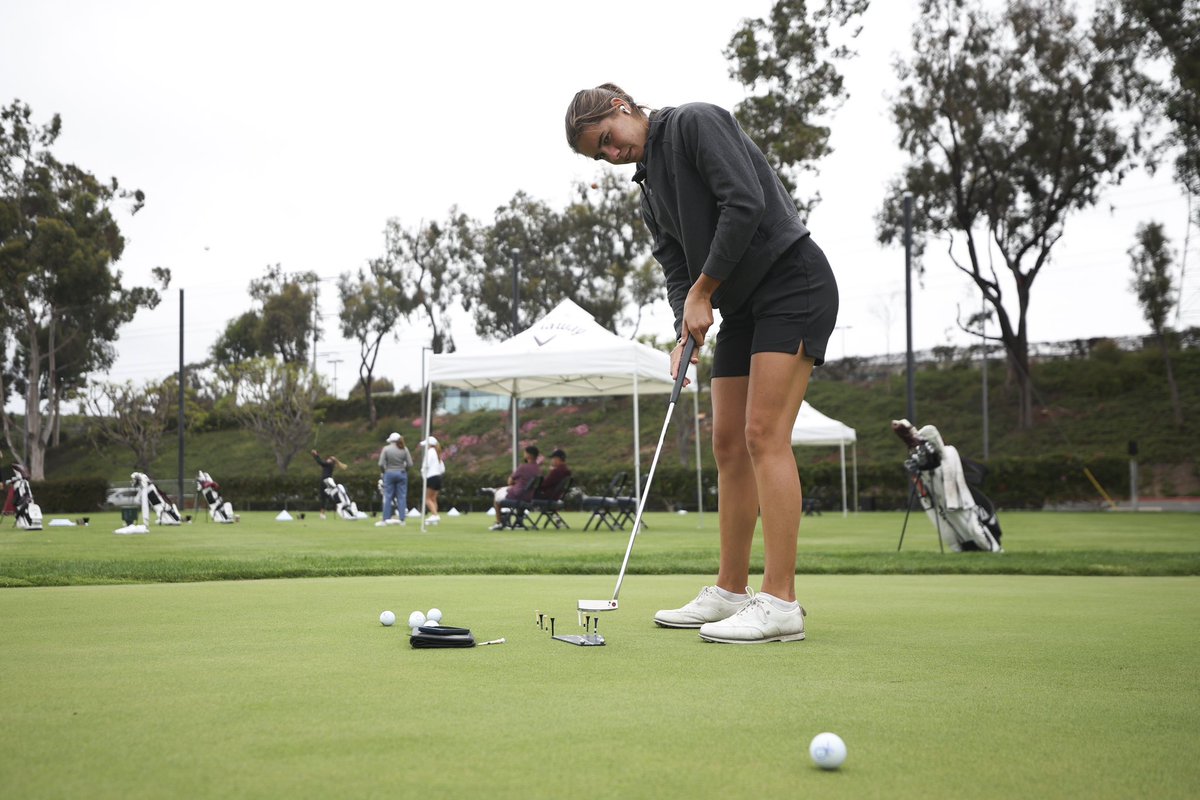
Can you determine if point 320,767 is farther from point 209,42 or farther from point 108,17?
point 209,42

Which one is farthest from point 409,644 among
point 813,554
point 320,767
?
point 813,554

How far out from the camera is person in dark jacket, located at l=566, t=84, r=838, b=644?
3.66 m

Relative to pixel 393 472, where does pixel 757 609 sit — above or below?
below

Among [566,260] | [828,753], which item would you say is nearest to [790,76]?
[566,260]

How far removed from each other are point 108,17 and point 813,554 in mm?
13042

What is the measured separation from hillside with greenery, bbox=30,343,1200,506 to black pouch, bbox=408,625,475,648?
2902cm

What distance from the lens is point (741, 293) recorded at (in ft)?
12.6

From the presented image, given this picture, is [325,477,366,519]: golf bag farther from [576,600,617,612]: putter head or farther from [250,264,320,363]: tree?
[250,264,320,363]: tree

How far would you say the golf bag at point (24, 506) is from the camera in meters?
17.9

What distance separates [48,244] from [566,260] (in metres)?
21.9

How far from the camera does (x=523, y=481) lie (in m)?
18.5

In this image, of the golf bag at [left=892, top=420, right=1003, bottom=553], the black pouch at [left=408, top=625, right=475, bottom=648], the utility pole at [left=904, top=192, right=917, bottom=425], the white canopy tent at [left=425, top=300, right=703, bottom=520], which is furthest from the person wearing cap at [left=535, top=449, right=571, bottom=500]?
the black pouch at [left=408, top=625, right=475, bottom=648]

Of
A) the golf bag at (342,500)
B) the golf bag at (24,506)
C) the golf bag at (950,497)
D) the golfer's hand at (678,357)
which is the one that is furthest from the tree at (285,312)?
A: the golfer's hand at (678,357)

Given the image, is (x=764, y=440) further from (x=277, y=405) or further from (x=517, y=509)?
(x=277, y=405)
